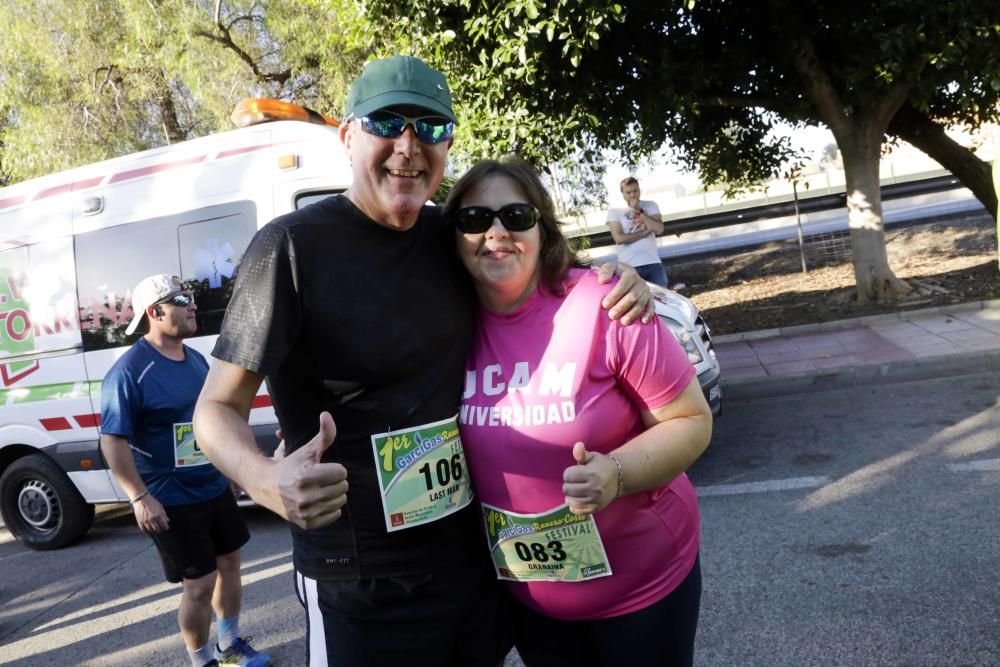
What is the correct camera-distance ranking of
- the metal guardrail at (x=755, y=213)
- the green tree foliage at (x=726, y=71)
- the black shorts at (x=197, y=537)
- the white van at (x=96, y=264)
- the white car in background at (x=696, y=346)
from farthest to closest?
the metal guardrail at (x=755, y=213) → the green tree foliage at (x=726, y=71) → the white car in background at (x=696, y=346) → the white van at (x=96, y=264) → the black shorts at (x=197, y=537)

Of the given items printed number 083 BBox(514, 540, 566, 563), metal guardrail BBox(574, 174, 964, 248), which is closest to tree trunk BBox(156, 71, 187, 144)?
metal guardrail BBox(574, 174, 964, 248)

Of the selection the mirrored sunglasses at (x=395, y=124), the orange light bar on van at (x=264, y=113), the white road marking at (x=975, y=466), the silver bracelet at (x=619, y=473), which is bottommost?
the white road marking at (x=975, y=466)

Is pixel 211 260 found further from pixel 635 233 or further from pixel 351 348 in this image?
pixel 635 233

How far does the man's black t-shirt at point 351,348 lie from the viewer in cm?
163

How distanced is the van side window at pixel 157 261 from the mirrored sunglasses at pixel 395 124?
3516 millimetres

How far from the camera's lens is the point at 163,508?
3400 millimetres

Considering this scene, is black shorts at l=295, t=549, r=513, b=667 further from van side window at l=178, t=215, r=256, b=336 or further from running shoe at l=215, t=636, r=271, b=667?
van side window at l=178, t=215, r=256, b=336

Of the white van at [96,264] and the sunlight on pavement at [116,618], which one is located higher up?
the white van at [96,264]

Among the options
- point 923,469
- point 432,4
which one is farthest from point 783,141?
point 923,469

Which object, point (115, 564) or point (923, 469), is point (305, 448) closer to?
point (923, 469)

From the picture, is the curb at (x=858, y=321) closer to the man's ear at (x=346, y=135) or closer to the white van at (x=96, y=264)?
the white van at (x=96, y=264)

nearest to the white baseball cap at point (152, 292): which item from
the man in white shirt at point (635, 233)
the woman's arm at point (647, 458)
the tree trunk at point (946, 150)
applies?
the woman's arm at point (647, 458)

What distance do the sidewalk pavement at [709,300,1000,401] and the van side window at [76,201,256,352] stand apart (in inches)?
178

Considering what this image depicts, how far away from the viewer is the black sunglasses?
189 centimetres
